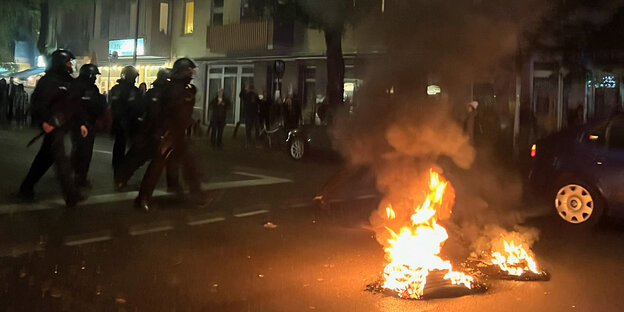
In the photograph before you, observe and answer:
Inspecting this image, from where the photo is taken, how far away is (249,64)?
931 inches

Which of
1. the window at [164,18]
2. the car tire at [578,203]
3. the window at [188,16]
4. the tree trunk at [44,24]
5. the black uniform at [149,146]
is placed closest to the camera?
the car tire at [578,203]

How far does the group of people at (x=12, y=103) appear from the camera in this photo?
22.2m

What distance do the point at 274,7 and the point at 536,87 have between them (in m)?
6.97

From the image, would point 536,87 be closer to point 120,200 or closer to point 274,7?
point 274,7

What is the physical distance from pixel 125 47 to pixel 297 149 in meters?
14.7

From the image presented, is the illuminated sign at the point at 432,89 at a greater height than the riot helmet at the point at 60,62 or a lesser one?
lesser

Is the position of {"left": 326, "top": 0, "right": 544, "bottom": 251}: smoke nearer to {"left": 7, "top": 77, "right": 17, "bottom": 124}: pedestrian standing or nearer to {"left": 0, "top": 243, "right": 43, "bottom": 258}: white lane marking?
{"left": 0, "top": 243, "right": 43, "bottom": 258}: white lane marking

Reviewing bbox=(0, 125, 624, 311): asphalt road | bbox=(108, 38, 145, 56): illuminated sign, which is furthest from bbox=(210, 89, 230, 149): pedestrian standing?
bbox=(108, 38, 145, 56): illuminated sign

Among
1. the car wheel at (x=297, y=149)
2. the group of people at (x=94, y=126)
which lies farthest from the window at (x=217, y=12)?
the group of people at (x=94, y=126)

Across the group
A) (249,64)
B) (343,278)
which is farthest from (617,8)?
(249,64)

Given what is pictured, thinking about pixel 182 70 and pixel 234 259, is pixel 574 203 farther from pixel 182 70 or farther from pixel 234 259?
pixel 182 70

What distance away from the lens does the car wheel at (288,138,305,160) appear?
14257 mm

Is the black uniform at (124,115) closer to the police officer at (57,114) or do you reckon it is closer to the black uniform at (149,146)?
the black uniform at (149,146)

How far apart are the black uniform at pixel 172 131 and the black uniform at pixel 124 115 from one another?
191cm
